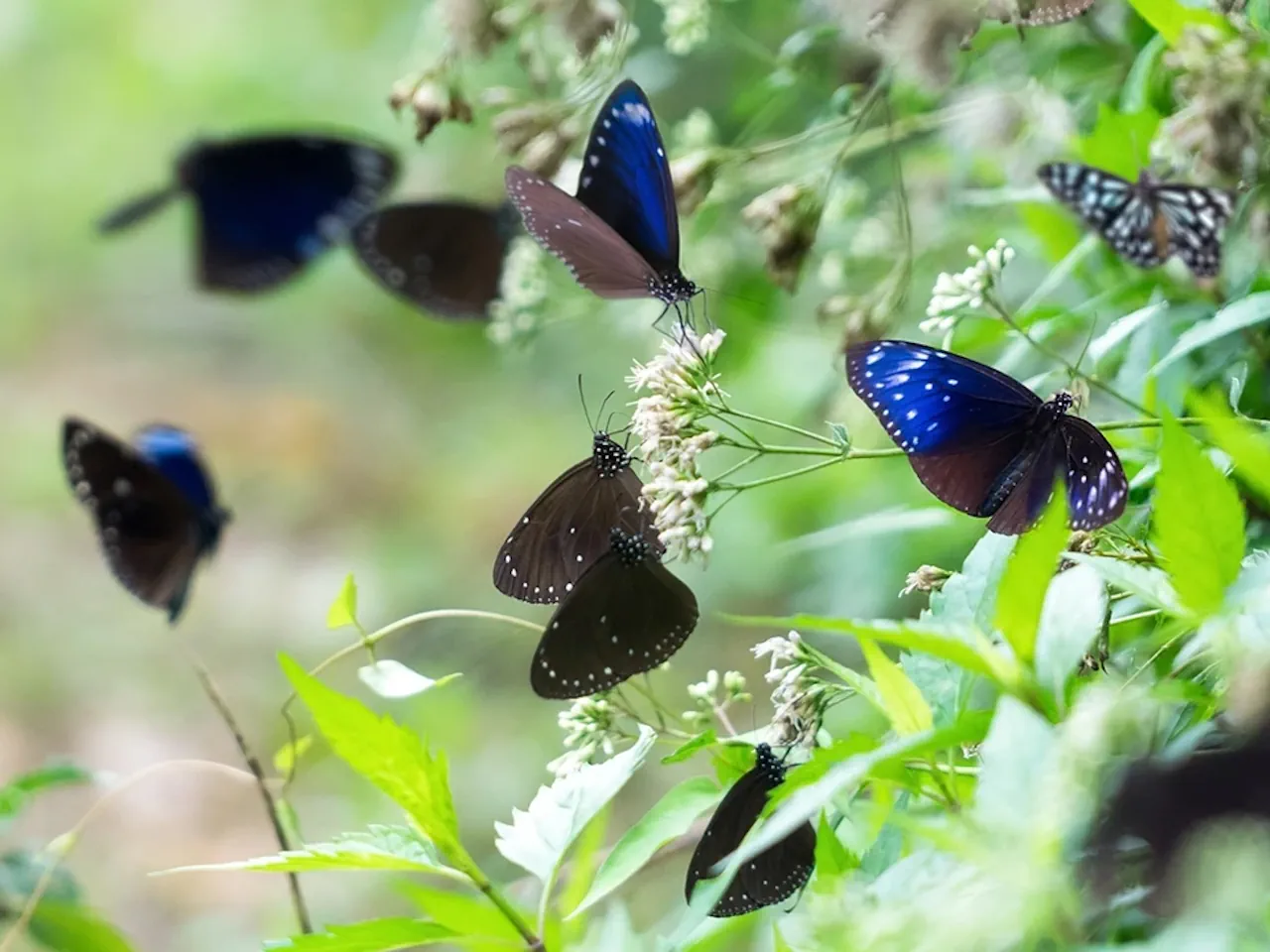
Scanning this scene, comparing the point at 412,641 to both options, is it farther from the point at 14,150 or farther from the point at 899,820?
the point at 14,150

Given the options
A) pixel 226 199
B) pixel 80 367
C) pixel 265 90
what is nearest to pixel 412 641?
pixel 226 199

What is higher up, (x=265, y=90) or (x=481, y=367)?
(x=265, y=90)

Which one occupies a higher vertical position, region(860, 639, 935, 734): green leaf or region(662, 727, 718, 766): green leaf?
region(860, 639, 935, 734): green leaf

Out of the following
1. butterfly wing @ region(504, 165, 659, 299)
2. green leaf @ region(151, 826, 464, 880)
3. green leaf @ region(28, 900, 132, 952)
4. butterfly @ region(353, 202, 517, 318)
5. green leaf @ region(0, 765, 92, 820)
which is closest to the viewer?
green leaf @ region(151, 826, 464, 880)

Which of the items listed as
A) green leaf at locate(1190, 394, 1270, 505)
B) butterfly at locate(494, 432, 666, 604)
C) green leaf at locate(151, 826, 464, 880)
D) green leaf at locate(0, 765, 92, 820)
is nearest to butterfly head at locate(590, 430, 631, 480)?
butterfly at locate(494, 432, 666, 604)

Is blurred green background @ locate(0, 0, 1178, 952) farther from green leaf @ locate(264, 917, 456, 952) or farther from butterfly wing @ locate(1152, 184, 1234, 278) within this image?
green leaf @ locate(264, 917, 456, 952)

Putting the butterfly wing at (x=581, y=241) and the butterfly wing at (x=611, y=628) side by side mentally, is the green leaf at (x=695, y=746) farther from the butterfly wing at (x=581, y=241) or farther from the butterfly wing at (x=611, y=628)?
the butterfly wing at (x=581, y=241)
